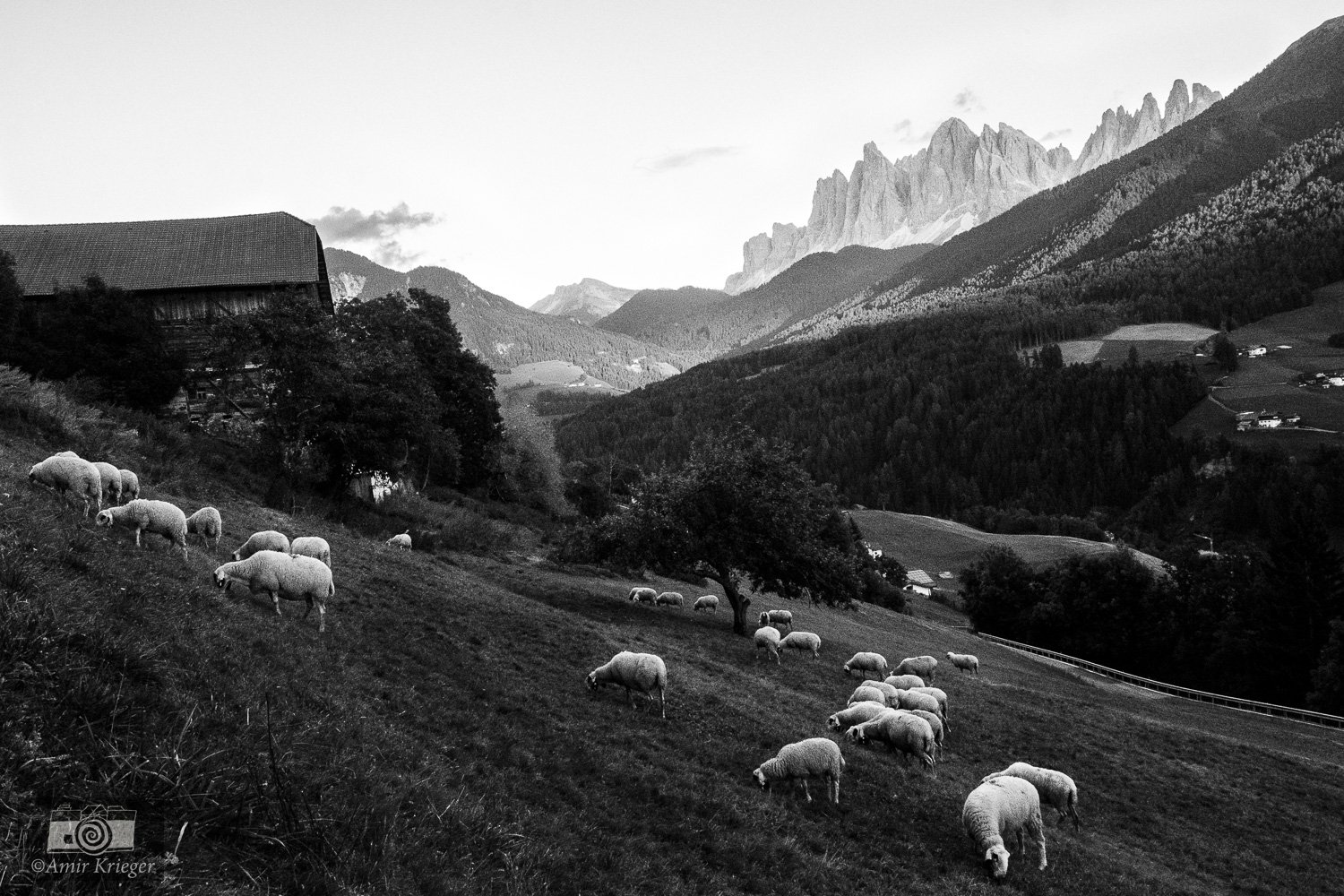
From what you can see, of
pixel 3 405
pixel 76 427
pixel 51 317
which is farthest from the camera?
pixel 51 317

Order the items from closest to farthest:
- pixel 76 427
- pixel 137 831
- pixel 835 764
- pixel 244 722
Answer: pixel 137 831, pixel 244 722, pixel 835 764, pixel 76 427

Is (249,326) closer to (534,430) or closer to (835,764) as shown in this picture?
(835,764)

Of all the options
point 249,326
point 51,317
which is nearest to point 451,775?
point 249,326

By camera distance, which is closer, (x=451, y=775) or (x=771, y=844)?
(x=451, y=775)

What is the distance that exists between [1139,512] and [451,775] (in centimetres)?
19519

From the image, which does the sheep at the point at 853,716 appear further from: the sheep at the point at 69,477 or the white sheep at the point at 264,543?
the sheep at the point at 69,477

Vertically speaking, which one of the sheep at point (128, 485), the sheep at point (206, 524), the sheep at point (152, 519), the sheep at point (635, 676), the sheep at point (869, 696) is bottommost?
the sheep at point (869, 696)

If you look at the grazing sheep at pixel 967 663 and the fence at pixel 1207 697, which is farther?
the fence at pixel 1207 697

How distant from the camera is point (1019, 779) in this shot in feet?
46.0

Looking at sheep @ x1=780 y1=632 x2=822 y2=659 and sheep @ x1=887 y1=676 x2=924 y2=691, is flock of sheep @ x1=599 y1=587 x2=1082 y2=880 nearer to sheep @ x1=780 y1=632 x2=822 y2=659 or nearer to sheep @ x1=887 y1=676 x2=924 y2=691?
sheep @ x1=887 y1=676 x2=924 y2=691

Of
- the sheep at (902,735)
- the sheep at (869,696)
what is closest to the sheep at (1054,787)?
the sheep at (902,735)

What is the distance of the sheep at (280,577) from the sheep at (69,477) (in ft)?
11.1

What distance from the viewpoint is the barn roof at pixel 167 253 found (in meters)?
46.1

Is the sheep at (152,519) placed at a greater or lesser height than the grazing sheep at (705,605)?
greater
